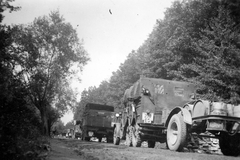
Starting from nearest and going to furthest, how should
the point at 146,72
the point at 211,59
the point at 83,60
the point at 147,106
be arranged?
the point at 147,106 → the point at 211,59 → the point at 146,72 → the point at 83,60

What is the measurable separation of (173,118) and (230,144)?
2012 mm

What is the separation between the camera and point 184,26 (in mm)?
20609

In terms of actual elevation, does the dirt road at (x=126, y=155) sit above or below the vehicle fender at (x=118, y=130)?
below

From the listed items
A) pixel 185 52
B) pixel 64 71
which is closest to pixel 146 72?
pixel 185 52

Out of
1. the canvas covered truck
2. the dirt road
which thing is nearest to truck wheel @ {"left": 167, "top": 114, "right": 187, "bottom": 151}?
the canvas covered truck

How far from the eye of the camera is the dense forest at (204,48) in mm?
13617

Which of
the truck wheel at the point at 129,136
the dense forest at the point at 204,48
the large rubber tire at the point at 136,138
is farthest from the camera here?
the dense forest at the point at 204,48

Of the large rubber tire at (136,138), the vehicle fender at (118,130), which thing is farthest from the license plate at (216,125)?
the vehicle fender at (118,130)

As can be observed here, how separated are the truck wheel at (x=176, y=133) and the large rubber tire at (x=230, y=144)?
63.8 inches

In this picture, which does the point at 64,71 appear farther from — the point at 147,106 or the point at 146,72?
the point at 147,106

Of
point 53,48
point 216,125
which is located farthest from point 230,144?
point 53,48

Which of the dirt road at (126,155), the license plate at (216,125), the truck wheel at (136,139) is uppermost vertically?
the license plate at (216,125)

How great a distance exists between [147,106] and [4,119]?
6695 millimetres

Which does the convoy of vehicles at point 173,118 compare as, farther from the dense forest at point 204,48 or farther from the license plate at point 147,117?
the dense forest at point 204,48
